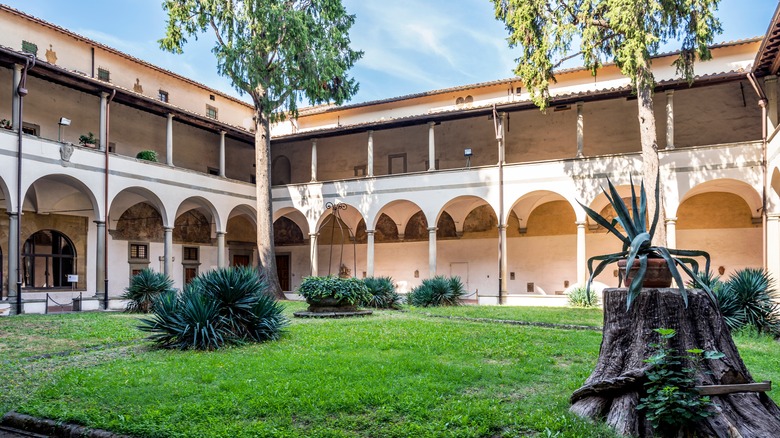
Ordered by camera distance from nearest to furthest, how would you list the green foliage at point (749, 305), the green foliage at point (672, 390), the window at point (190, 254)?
the green foliage at point (672, 390) < the green foliage at point (749, 305) < the window at point (190, 254)

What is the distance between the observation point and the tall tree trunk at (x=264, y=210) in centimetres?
2023

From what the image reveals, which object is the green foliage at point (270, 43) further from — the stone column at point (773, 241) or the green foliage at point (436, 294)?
the stone column at point (773, 241)

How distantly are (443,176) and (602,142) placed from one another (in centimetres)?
672

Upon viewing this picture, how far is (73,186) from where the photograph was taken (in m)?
19.3

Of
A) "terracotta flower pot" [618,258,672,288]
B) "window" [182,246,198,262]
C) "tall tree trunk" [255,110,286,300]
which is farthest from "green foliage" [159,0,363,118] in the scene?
"terracotta flower pot" [618,258,672,288]

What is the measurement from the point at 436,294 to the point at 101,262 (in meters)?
11.2

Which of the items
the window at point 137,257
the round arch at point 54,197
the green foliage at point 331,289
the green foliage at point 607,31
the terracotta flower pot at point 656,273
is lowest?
the green foliage at point 331,289

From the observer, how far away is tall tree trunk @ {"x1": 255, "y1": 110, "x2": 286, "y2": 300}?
20234 millimetres

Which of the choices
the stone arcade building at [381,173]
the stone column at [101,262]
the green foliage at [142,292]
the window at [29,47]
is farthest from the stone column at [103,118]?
the green foliage at [142,292]

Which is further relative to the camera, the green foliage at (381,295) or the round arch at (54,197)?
the round arch at (54,197)

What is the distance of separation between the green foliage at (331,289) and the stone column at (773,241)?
39.9ft

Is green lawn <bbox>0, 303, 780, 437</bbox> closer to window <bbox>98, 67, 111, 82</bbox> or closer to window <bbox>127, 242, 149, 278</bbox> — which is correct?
window <bbox>127, 242, 149, 278</bbox>

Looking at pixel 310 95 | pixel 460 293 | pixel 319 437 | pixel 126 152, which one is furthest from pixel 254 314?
pixel 126 152

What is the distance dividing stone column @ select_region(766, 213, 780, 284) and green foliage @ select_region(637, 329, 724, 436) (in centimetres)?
1503
